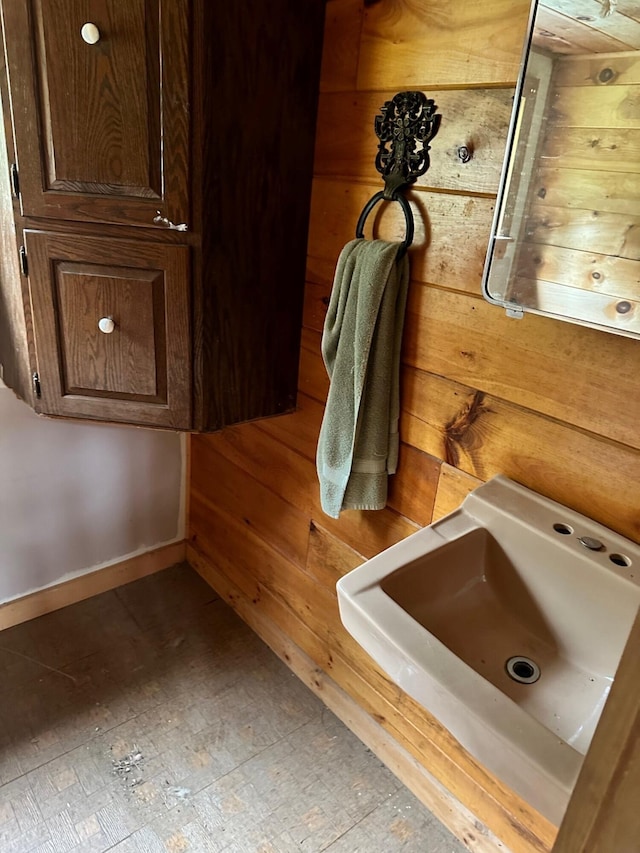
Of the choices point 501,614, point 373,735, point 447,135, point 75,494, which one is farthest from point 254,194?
point 373,735

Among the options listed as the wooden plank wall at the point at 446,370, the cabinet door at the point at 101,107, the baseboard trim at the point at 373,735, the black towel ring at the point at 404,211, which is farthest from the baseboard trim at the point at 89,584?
the black towel ring at the point at 404,211

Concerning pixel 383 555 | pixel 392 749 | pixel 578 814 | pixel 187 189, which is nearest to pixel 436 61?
pixel 187 189

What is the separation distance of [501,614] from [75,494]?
1355 millimetres

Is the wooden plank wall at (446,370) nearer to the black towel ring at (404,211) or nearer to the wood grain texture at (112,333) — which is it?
the black towel ring at (404,211)

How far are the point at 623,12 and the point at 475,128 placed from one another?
27 cm

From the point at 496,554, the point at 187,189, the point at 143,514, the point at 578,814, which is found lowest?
the point at 143,514

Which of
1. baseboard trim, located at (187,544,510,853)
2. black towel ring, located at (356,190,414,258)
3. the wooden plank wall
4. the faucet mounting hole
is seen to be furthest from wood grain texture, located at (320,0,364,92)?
baseboard trim, located at (187,544,510,853)

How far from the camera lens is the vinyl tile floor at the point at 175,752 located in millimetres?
1370

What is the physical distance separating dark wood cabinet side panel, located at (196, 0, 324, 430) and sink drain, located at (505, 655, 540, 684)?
0.83 m

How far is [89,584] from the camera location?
2.00 meters

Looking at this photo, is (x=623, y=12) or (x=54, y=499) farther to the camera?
(x=54, y=499)

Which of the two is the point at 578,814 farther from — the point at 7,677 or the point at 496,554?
the point at 7,677

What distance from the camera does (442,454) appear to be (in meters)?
1.23

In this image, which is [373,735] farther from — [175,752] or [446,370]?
[446,370]
